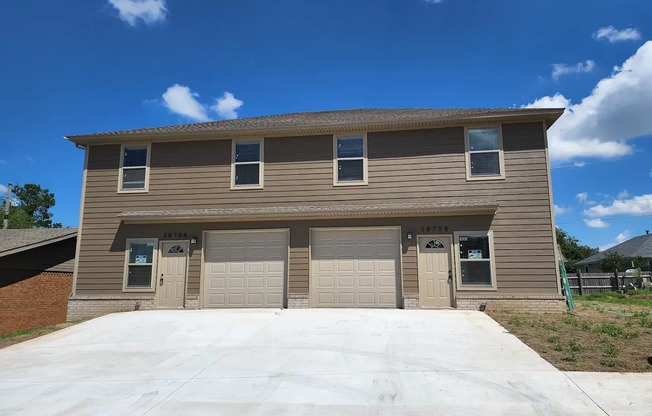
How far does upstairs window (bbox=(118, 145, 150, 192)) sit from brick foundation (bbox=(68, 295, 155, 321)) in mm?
3113

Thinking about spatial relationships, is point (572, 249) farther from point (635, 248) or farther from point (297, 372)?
point (297, 372)

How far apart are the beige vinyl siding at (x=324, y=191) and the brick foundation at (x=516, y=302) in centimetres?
19

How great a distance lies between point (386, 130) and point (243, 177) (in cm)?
426

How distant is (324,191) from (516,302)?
563 centimetres

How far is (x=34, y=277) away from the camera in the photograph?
13.6 m

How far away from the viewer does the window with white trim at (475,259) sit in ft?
34.1

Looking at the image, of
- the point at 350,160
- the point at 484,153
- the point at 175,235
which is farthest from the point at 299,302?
the point at 484,153

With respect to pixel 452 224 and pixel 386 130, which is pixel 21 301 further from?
pixel 452 224

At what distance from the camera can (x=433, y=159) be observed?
11.1 m

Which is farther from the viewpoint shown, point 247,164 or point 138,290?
point 247,164

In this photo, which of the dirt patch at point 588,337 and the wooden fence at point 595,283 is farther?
the wooden fence at point 595,283

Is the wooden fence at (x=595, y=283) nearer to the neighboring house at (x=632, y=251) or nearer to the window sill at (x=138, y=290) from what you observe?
the window sill at (x=138, y=290)

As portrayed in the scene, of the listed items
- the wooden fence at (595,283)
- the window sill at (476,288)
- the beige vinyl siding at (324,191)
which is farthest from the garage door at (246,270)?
the wooden fence at (595,283)

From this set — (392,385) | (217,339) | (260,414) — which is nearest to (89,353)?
(217,339)
